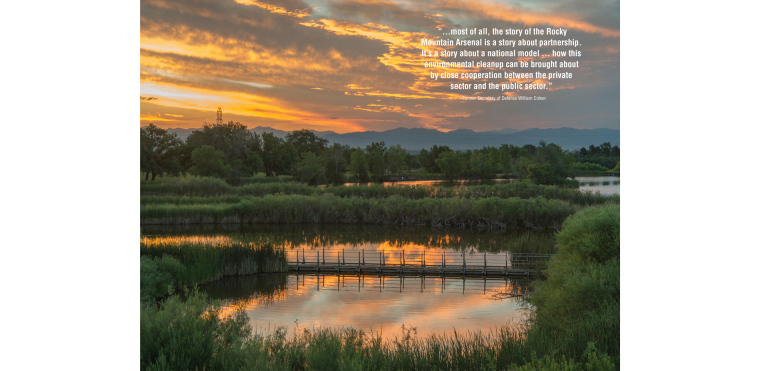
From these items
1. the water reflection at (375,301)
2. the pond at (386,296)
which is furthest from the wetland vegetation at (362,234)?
the water reflection at (375,301)

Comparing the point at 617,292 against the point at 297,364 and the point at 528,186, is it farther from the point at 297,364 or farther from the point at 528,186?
the point at 528,186

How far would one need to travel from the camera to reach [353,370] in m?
7.86

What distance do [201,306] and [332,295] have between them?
33.9 ft

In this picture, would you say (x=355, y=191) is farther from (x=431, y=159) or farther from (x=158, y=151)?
(x=158, y=151)

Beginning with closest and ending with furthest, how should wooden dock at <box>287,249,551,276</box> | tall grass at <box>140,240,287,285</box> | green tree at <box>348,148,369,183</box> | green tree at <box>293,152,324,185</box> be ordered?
1. tall grass at <box>140,240,287,285</box>
2. wooden dock at <box>287,249,551,276</box>
3. green tree at <box>348,148,369,183</box>
4. green tree at <box>293,152,324,185</box>

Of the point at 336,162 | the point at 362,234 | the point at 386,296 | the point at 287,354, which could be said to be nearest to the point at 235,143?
the point at 336,162

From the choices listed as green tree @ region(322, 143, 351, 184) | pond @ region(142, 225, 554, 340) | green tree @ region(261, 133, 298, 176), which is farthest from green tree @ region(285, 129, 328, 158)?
pond @ region(142, 225, 554, 340)

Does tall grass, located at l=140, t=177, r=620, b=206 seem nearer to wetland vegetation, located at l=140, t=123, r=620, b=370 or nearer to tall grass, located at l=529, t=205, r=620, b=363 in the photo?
wetland vegetation, located at l=140, t=123, r=620, b=370

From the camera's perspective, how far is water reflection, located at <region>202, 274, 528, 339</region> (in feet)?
54.6

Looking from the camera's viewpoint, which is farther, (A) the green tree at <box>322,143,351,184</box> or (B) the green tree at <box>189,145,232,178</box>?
(A) the green tree at <box>322,143,351,184</box>

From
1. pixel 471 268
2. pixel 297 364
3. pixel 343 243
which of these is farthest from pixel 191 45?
pixel 297 364

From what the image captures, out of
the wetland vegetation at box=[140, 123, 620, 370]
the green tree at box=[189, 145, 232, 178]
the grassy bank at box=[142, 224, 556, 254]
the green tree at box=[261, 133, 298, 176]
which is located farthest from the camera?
the green tree at box=[261, 133, 298, 176]

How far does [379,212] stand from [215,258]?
20974mm

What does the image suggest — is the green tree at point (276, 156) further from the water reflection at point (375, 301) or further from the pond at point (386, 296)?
the water reflection at point (375, 301)
